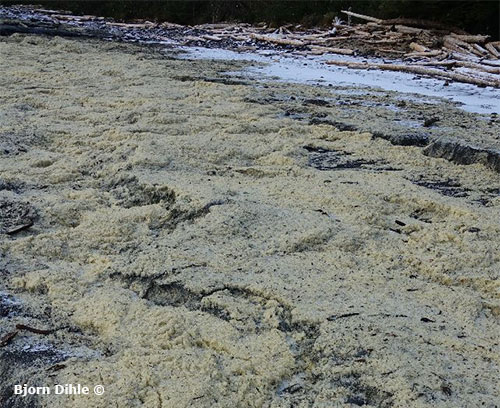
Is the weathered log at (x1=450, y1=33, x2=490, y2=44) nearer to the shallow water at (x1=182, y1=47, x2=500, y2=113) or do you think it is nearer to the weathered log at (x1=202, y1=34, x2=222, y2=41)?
the shallow water at (x1=182, y1=47, x2=500, y2=113)

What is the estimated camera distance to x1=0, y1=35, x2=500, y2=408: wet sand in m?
1.81

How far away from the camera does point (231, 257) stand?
251 centimetres

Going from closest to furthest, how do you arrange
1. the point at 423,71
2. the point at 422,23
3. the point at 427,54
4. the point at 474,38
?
the point at 423,71
the point at 427,54
the point at 474,38
the point at 422,23

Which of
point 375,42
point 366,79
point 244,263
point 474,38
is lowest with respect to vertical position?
point 244,263

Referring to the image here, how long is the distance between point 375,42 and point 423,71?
3.12 metres

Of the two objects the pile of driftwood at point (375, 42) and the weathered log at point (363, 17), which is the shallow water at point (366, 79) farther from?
the weathered log at point (363, 17)

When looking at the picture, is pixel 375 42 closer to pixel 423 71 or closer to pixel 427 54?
pixel 427 54

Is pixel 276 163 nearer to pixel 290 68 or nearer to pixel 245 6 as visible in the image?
pixel 290 68

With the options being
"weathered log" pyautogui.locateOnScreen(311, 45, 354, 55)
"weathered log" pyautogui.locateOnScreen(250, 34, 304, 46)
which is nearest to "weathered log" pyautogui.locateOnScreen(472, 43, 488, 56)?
"weathered log" pyautogui.locateOnScreen(311, 45, 354, 55)

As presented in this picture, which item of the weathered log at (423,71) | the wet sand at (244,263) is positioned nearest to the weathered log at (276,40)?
the weathered log at (423,71)

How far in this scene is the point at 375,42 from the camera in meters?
10.4

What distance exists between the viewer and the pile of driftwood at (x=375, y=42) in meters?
7.78

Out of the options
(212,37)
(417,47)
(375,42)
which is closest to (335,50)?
(375,42)

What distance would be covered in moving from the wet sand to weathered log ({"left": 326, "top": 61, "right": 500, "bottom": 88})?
2.24 metres
